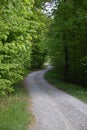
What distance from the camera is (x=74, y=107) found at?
46.7ft

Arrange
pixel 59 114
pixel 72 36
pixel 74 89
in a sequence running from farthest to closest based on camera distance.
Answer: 1. pixel 72 36
2. pixel 74 89
3. pixel 59 114

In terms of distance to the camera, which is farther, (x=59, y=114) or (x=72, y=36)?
(x=72, y=36)

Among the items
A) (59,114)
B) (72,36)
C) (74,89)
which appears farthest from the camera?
(72,36)

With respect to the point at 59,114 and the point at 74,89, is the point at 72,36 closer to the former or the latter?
the point at 74,89

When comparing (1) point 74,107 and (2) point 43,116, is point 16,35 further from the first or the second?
(1) point 74,107

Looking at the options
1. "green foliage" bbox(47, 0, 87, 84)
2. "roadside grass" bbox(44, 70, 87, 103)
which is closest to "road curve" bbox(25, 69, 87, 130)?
"roadside grass" bbox(44, 70, 87, 103)

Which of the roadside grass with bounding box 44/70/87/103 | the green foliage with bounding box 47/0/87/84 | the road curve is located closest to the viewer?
the road curve

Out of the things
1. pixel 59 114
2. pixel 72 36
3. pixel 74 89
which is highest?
pixel 72 36

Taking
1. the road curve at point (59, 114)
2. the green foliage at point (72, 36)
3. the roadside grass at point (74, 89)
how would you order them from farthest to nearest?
the green foliage at point (72, 36) < the roadside grass at point (74, 89) < the road curve at point (59, 114)

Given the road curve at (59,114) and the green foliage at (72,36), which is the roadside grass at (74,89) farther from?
the green foliage at (72,36)

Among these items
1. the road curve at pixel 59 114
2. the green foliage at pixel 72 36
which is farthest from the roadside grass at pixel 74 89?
the green foliage at pixel 72 36

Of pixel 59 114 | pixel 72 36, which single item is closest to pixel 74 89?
pixel 72 36

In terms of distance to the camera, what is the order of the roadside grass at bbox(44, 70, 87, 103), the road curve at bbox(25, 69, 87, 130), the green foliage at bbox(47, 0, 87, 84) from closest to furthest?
the road curve at bbox(25, 69, 87, 130) < the roadside grass at bbox(44, 70, 87, 103) < the green foliage at bbox(47, 0, 87, 84)

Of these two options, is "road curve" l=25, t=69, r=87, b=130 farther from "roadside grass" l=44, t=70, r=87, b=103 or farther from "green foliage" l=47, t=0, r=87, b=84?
"green foliage" l=47, t=0, r=87, b=84
